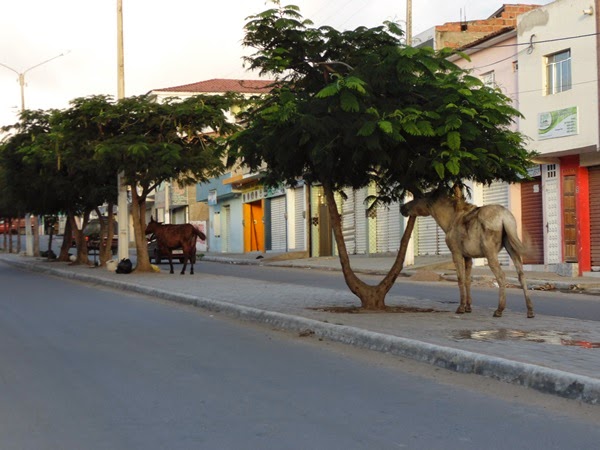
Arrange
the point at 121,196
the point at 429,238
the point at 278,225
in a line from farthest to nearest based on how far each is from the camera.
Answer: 1. the point at 278,225
2. the point at 429,238
3. the point at 121,196

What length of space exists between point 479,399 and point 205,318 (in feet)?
24.4

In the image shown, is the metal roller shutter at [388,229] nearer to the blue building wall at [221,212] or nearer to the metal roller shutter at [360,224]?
the metal roller shutter at [360,224]

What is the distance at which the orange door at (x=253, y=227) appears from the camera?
5231 cm

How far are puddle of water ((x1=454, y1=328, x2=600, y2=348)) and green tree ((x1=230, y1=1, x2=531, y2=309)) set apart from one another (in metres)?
1.98

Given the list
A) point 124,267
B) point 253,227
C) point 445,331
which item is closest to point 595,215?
point 124,267

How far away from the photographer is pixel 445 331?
10.1 metres

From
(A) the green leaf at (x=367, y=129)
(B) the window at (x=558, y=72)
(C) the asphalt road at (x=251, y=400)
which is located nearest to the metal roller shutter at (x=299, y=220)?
(B) the window at (x=558, y=72)

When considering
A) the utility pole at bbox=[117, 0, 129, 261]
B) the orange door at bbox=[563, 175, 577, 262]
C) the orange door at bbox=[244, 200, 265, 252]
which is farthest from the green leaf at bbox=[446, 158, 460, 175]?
the orange door at bbox=[244, 200, 265, 252]

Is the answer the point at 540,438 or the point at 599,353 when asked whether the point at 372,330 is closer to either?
the point at 599,353

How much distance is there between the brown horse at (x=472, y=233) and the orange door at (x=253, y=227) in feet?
130

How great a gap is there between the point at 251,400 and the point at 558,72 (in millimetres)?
20849

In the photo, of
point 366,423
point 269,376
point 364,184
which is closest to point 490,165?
point 364,184

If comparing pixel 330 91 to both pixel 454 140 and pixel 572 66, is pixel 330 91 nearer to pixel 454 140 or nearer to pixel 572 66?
pixel 454 140

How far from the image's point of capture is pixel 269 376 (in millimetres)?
8008
